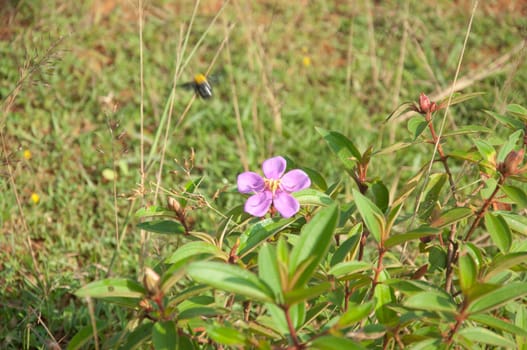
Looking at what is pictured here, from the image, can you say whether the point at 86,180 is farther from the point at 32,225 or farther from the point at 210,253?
the point at 210,253

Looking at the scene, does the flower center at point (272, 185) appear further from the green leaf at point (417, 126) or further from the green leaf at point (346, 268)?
the green leaf at point (417, 126)

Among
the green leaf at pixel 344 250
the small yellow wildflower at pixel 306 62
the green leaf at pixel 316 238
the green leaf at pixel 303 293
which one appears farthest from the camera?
the small yellow wildflower at pixel 306 62

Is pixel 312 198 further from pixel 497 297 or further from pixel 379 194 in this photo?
pixel 497 297

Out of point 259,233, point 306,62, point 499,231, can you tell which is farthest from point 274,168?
point 306,62

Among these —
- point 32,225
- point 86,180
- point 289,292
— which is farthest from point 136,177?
point 289,292

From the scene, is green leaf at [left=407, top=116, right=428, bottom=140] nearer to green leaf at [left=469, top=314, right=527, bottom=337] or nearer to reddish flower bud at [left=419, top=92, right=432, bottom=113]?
reddish flower bud at [left=419, top=92, right=432, bottom=113]

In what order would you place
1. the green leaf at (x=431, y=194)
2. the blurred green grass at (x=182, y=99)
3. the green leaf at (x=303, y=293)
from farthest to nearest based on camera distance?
the blurred green grass at (x=182, y=99) < the green leaf at (x=431, y=194) < the green leaf at (x=303, y=293)

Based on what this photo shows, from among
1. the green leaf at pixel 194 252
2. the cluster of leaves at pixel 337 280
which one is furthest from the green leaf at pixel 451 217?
the green leaf at pixel 194 252

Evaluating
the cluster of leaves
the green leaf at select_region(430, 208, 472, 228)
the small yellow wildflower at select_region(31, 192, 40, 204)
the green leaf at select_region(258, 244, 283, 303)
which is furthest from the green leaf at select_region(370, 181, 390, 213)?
the small yellow wildflower at select_region(31, 192, 40, 204)
